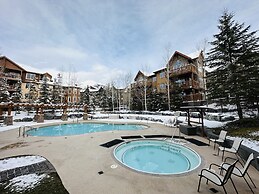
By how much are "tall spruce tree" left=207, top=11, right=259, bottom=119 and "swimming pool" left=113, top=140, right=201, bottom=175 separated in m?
5.35

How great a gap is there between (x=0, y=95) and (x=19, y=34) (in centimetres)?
1361

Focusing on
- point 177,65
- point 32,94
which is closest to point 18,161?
point 177,65

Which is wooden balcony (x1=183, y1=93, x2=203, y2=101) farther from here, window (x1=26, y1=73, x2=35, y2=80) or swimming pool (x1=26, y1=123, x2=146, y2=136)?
window (x1=26, y1=73, x2=35, y2=80)

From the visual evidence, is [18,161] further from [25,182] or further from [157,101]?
[157,101]

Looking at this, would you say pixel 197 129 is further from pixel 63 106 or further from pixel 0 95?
pixel 0 95

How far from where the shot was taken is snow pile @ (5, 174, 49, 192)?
3534mm

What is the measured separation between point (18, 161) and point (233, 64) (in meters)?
12.9

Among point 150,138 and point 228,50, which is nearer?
point 150,138

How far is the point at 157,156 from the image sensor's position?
22.0 feet

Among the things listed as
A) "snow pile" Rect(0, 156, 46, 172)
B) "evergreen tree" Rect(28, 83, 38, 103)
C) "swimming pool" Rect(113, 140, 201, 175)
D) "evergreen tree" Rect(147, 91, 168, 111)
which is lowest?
"swimming pool" Rect(113, 140, 201, 175)

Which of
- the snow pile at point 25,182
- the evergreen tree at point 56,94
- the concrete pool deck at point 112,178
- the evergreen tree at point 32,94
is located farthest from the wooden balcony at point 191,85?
the evergreen tree at point 32,94

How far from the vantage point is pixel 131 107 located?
2905 cm

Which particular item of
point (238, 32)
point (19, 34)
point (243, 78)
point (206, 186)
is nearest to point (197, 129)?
point (243, 78)

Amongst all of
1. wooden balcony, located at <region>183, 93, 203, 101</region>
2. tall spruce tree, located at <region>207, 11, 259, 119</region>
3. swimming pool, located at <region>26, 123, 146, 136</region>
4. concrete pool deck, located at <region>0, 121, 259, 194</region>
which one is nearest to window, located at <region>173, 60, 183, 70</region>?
wooden balcony, located at <region>183, 93, 203, 101</region>
